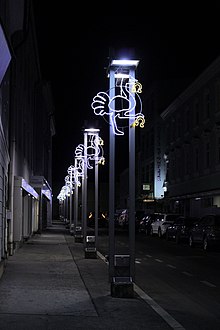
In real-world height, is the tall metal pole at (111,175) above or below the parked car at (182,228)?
above

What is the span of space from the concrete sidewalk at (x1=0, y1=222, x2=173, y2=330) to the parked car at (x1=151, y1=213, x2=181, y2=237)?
24132mm

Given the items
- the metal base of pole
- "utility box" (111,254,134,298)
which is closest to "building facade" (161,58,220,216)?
the metal base of pole

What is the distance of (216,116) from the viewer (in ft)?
141

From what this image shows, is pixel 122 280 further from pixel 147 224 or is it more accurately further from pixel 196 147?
pixel 196 147

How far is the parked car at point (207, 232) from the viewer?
2855 cm

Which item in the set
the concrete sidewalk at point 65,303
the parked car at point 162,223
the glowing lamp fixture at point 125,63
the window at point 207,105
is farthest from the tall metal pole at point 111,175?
the window at point 207,105

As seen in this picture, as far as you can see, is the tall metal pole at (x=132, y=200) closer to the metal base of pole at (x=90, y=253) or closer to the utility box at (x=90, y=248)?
the utility box at (x=90, y=248)

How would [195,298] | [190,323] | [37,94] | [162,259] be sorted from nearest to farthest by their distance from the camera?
1. [190,323]
2. [195,298]
3. [162,259]
4. [37,94]

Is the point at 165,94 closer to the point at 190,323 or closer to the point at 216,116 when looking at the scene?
the point at 216,116

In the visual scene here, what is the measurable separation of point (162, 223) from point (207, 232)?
13407 mm

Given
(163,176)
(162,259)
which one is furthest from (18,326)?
(163,176)

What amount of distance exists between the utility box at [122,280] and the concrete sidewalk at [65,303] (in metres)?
Result: 0.15

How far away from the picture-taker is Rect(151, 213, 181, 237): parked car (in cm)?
4189

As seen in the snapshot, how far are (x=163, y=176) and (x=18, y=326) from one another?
56819mm
